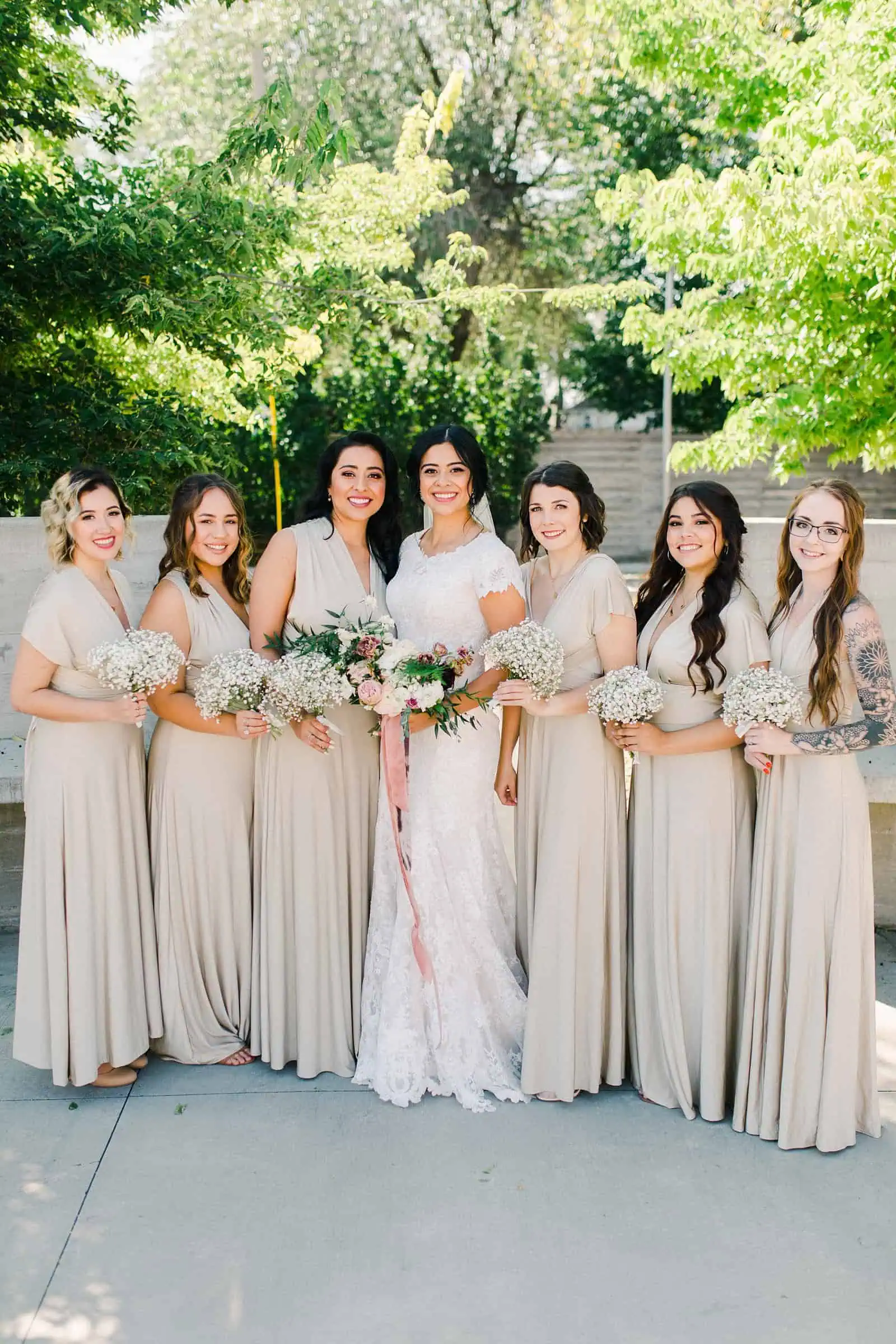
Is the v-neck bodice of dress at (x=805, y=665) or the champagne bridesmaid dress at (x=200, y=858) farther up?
the v-neck bodice of dress at (x=805, y=665)

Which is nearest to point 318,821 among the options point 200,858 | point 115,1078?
point 200,858

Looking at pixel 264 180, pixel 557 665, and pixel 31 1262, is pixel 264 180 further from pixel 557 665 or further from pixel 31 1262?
pixel 31 1262

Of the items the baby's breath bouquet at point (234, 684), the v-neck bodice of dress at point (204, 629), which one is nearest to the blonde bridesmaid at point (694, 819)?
the baby's breath bouquet at point (234, 684)

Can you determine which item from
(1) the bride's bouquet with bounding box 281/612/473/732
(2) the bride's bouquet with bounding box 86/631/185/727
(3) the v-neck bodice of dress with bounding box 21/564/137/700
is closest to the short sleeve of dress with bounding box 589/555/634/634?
(1) the bride's bouquet with bounding box 281/612/473/732

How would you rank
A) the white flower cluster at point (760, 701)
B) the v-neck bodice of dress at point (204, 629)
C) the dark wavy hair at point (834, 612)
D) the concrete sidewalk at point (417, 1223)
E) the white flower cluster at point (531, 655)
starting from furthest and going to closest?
the v-neck bodice of dress at point (204, 629), the white flower cluster at point (531, 655), the dark wavy hair at point (834, 612), the white flower cluster at point (760, 701), the concrete sidewalk at point (417, 1223)

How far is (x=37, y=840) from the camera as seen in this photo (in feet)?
15.0

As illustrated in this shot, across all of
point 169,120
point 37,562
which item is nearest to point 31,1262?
point 37,562

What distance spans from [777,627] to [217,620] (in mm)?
2266

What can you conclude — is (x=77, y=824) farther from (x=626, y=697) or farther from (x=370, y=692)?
(x=626, y=697)

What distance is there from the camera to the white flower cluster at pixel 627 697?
414 cm

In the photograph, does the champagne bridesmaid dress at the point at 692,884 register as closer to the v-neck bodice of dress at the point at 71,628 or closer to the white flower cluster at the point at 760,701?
the white flower cluster at the point at 760,701

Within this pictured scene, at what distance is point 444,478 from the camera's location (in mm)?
4656

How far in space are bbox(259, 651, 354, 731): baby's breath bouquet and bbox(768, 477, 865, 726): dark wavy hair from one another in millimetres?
1716

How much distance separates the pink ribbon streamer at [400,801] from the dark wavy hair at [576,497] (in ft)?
3.33
